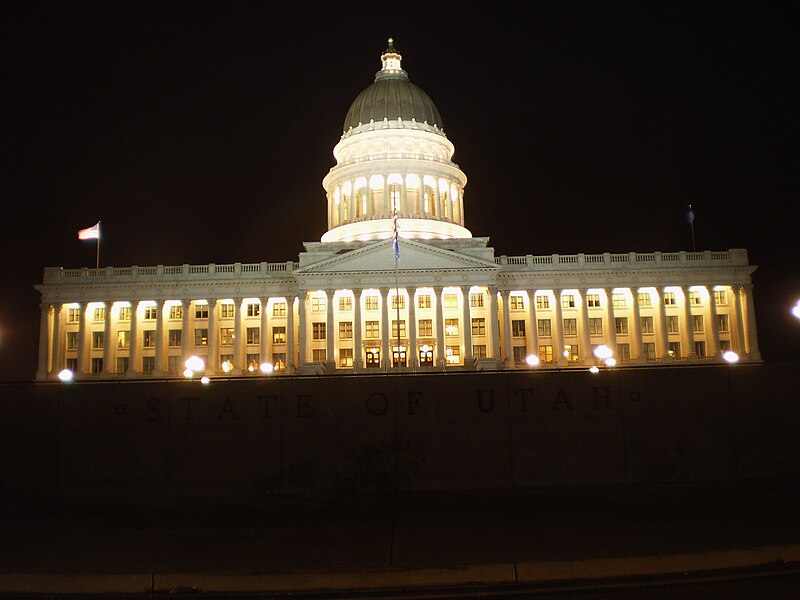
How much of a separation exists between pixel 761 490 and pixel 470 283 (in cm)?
5409

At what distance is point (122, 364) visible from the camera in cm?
7944

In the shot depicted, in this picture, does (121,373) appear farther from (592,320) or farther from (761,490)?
(761,490)

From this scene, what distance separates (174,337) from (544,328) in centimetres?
3957

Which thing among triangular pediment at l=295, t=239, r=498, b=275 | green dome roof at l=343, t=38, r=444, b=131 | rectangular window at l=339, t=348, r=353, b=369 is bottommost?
rectangular window at l=339, t=348, r=353, b=369

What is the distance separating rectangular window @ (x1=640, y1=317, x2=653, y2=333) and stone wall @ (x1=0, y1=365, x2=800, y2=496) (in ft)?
185

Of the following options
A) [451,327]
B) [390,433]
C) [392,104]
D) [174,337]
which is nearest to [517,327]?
[451,327]

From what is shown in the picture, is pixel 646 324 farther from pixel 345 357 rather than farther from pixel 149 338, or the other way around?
pixel 149 338

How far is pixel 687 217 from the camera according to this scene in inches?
3147

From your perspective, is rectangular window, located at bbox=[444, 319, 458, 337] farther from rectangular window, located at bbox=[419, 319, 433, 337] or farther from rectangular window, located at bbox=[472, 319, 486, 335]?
rectangular window, located at bbox=[472, 319, 486, 335]

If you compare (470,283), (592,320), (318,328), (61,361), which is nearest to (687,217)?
(592,320)

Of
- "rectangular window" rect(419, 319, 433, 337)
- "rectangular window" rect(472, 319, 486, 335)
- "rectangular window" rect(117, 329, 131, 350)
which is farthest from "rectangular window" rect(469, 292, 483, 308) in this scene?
"rectangular window" rect(117, 329, 131, 350)

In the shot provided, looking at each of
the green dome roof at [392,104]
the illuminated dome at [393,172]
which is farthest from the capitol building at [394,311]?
the green dome roof at [392,104]

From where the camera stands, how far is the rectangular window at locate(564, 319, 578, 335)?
7900 centimetres

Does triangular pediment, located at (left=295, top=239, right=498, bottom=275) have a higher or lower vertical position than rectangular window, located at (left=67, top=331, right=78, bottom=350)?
higher
